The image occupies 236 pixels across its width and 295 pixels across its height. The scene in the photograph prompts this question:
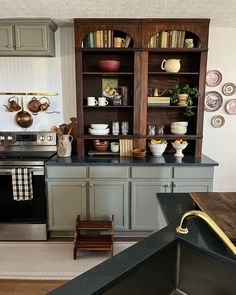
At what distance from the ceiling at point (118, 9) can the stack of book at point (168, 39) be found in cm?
18

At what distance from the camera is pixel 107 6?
2.39 meters

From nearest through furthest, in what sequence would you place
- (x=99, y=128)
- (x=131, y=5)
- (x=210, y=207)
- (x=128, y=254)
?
1. (x=128, y=254)
2. (x=210, y=207)
3. (x=131, y=5)
4. (x=99, y=128)

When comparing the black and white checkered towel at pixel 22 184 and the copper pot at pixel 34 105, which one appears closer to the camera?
the black and white checkered towel at pixel 22 184

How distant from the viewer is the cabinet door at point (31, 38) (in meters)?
2.74

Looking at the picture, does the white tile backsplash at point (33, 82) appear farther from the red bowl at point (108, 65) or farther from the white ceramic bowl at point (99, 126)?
the red bowl at point (108, 65)

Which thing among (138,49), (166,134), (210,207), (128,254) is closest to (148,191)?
(166,134)

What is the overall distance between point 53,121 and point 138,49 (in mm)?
1390

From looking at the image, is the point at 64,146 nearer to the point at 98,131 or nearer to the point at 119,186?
the point at 98,131

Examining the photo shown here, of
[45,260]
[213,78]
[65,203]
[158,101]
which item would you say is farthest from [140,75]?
[45,260]

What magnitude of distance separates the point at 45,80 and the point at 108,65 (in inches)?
Answer: 34.3

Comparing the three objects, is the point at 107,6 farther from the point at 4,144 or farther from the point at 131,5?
the point at 4,144

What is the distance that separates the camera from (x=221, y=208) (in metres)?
1.36

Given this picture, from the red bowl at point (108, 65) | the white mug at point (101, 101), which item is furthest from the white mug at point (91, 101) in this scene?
the red bowl at point (108, 65)

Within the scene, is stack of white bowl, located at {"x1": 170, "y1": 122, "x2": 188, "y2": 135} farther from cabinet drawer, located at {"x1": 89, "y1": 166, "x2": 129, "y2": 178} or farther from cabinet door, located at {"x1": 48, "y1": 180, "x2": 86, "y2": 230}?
cabinet door, located at {"x1": 48, "y1": 180, "x2": 86, "y2": 230}
